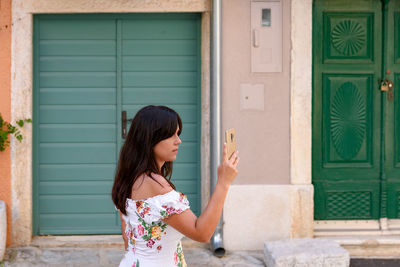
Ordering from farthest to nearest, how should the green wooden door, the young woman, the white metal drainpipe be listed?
the green wooden door → the white metal drainpipe → the young woman

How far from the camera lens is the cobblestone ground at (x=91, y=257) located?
18.2 ft

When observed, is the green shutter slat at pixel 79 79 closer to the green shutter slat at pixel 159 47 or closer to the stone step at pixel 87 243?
the green shutter slat at pixel 159 47

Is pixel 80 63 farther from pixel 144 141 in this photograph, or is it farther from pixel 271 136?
pixel 144 141

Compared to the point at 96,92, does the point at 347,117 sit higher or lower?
lower

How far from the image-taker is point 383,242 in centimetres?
598

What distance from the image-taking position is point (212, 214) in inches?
86.4

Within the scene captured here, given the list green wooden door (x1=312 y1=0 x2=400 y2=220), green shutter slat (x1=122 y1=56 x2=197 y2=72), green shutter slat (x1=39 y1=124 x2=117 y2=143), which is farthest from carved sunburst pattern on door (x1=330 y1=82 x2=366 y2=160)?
green shutter slat (x1=39 y1=124 x2=117 y2=143)

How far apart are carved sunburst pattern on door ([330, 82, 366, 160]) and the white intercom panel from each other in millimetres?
791

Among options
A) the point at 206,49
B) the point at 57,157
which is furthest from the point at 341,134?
the point at 57,157

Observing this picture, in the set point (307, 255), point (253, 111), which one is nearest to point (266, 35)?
point (253, 111)

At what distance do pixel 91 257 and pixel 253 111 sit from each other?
2.19 metres

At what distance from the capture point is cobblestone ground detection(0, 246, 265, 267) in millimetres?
5535

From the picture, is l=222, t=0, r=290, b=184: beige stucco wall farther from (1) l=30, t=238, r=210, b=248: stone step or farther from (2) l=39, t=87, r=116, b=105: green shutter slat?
(2) l=39, t=87, r=116, b=105: green shutter slat

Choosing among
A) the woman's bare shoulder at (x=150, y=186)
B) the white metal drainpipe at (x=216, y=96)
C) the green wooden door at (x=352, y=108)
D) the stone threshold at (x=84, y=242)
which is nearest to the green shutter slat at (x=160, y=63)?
the white metal drainpipe at (x=216, y=96)
